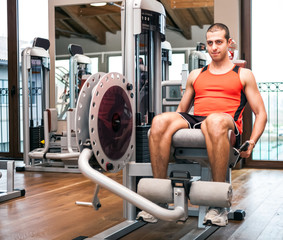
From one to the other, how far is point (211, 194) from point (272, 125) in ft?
11.6

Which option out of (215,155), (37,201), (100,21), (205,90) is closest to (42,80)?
(100,21)

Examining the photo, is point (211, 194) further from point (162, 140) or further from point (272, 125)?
point (272, 125)

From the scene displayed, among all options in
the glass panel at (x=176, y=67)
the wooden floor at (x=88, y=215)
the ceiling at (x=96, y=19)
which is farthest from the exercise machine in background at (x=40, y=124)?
the glass panel at (x=176, y=67)

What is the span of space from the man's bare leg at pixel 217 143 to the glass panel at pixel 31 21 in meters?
4.60

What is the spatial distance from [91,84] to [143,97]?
64cm

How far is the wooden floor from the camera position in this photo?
7.85ft

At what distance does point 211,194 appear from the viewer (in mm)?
1925

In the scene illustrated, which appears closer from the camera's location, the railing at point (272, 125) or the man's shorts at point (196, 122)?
the man's shorts at point (196, 122)

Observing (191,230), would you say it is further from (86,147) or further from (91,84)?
(91,84)

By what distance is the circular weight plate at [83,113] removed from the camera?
202 centimetres

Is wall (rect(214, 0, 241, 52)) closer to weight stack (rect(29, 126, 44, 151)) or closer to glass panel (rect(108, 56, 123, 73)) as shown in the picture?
glass panel (rect(108, 56, 123, 73))

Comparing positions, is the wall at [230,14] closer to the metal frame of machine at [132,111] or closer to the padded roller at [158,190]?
the metal frame of machine at [132,111]

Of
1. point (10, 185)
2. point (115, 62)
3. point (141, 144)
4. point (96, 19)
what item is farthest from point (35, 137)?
point (141, 144)

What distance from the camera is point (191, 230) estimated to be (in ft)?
8.16
